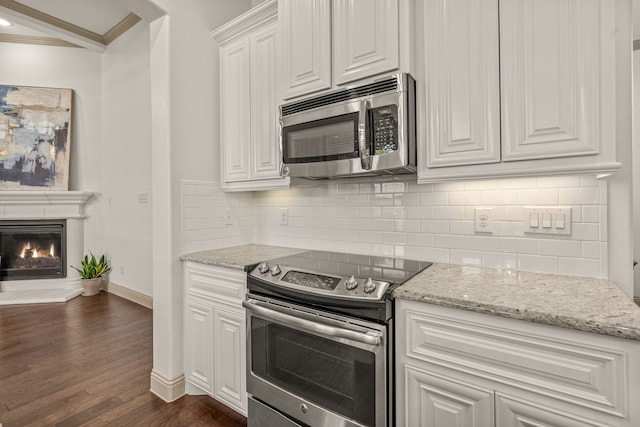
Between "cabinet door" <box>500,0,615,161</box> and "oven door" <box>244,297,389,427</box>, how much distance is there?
98 centimetres

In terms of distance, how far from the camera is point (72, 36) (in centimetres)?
411

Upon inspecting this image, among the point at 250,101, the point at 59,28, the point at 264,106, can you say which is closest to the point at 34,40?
the point at 59,28

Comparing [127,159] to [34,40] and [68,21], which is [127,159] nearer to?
[68,21]

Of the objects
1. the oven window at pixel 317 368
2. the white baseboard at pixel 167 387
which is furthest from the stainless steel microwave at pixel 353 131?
the white baseboard at pixel 167 387

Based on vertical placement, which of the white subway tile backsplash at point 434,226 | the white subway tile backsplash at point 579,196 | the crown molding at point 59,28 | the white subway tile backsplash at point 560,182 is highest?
the crown molding at point 59,28

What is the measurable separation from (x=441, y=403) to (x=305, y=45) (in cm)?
186

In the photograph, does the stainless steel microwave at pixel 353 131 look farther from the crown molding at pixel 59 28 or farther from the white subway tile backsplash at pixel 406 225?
the crown molding at pixel 59 28

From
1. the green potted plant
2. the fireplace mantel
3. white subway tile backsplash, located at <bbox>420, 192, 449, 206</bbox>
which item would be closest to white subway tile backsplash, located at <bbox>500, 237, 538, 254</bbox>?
white subway tile backsplash, located at <bbox>420, 192, 449, 206</bbox>

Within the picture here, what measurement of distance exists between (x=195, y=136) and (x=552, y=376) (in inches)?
90.9

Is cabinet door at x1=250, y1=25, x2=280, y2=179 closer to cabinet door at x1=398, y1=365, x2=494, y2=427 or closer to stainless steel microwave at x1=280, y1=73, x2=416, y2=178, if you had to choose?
stainless steel microwave at x1=280, y1=73, x2=416, y2=178

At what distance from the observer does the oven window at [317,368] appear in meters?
1.34

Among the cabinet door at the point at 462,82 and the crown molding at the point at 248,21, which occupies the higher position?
the crown molding at the point at 248,21

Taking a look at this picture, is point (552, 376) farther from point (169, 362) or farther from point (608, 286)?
point (169, 362)

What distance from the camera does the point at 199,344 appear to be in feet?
6.74
